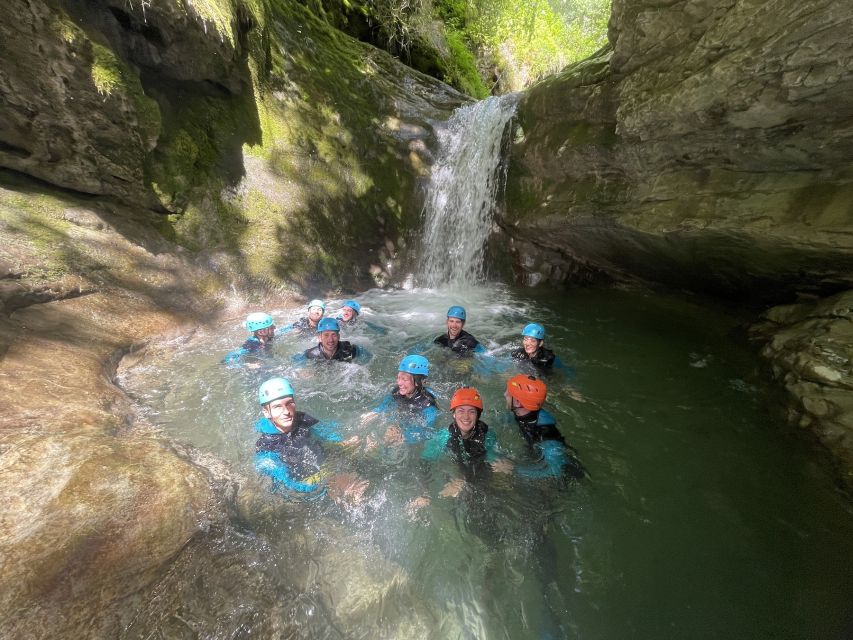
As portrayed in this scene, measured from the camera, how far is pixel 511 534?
3.18 m

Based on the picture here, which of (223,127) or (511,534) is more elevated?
(223,127)

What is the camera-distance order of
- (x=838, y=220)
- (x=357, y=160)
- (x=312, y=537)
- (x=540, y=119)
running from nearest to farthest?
(x=312, y=537), (x=838, y=220), (x=540, y=119), (x=357, y=160)

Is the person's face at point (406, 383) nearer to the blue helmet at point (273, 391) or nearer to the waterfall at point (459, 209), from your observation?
the blue helmet at point (273, 391)

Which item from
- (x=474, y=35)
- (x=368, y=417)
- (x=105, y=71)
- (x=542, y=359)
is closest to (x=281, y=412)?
(x=368, y=417)

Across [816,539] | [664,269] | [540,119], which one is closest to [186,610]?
[816,539]

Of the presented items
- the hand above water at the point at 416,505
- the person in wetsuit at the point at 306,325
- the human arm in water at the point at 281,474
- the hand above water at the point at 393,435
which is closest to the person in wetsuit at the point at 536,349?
the hand above water at the point at 393,435

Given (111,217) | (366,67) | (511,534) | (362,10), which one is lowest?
(511,534)

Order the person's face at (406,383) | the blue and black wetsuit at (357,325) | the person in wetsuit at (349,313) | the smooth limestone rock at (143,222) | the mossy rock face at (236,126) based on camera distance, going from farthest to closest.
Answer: the blue and black wetsuit at (357,325)
the person in wetsuit at (349,313)
the mossy rock face at (236,126)
the person's face at (406,383)
the smooth limestone rock at (143,222)

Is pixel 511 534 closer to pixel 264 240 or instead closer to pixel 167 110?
pixel 264 240

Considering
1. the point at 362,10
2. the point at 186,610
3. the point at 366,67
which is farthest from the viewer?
the point at 362,10

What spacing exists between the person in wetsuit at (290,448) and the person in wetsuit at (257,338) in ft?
6.41

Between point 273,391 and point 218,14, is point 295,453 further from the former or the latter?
point 218,14

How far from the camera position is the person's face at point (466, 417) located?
3.75 metres

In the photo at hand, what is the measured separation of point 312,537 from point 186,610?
0.93m
